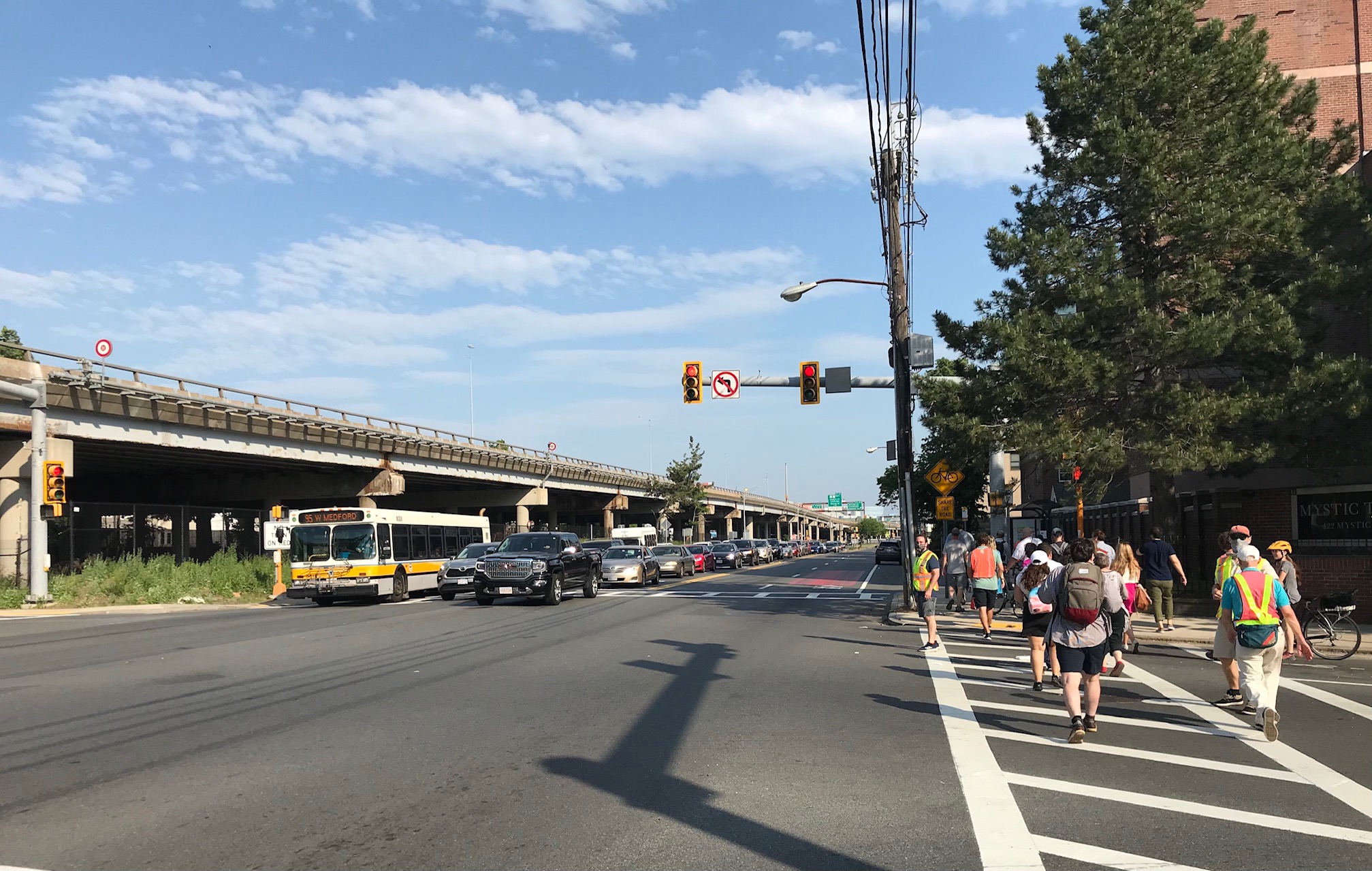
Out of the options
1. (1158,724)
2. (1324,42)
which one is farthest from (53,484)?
(1324,42)

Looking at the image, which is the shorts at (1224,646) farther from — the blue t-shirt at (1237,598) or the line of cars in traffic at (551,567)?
the line of cars in traffic at (551,567)

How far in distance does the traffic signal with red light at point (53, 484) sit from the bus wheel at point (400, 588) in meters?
8.98

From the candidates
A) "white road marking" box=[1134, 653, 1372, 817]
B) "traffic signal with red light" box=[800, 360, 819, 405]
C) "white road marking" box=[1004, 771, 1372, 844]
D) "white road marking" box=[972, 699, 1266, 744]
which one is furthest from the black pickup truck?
"white road marking" box=[1004, 771, 1372, 844]

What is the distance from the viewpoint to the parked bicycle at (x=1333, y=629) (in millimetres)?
14531

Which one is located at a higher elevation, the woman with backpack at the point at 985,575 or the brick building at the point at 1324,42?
the brick building at the point at 1324,42

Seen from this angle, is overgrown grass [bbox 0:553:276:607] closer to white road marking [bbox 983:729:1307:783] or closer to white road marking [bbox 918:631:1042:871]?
white road marking [bbox 918:631:1042:871]

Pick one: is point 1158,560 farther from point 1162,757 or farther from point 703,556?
point 703,556

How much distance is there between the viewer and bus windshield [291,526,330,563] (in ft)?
96.2

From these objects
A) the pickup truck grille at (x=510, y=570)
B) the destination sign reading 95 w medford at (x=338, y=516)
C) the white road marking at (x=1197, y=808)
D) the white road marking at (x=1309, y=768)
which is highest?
the destination sign reading 95 w medford at (x=338, y=516)

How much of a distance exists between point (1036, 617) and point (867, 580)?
30072 millimetres

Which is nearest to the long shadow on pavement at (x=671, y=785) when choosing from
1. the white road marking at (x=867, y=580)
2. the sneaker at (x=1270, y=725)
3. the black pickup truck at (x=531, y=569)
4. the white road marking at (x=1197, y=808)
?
the white road marking at (x=1197, y=808)

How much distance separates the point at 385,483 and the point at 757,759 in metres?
43.6

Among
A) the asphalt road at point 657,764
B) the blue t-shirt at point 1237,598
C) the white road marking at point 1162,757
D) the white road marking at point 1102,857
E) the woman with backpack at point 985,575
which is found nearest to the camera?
the white road marking at point 1102,857

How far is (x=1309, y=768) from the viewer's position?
7836 mm
